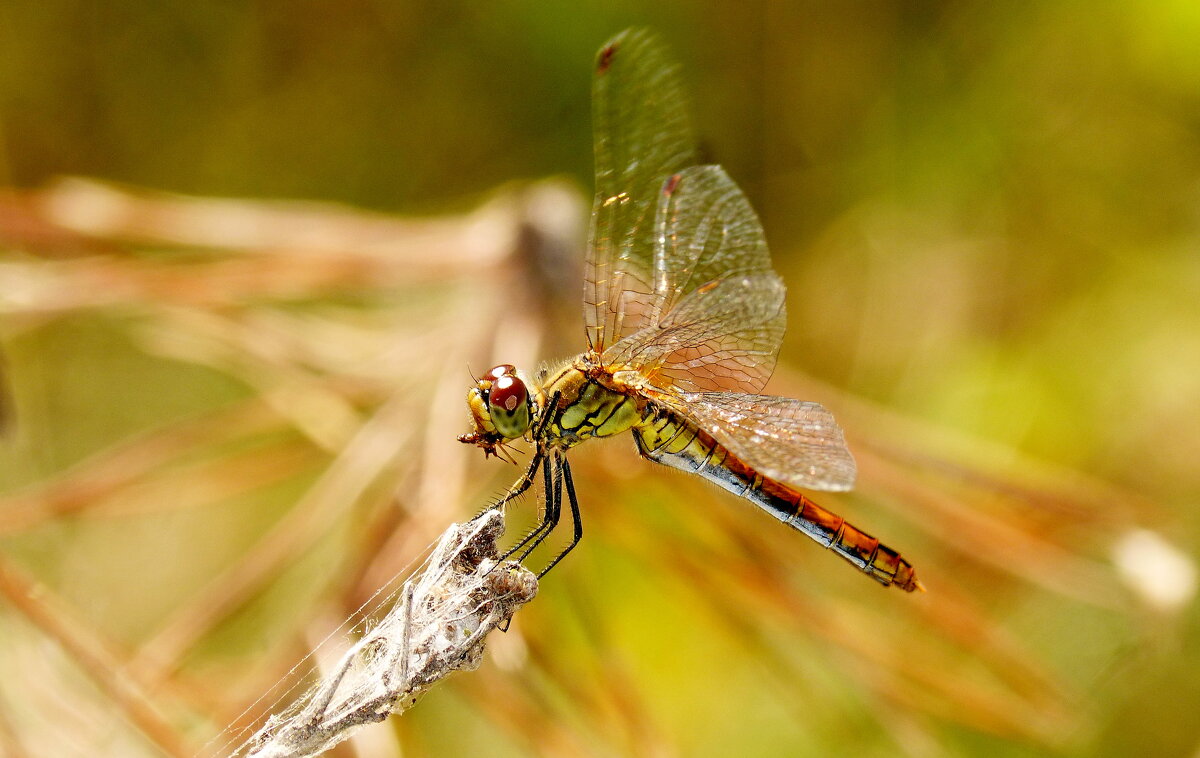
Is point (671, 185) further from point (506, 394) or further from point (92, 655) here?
point (92, 655)

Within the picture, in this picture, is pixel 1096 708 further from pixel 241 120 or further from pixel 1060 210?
pixel 241 120

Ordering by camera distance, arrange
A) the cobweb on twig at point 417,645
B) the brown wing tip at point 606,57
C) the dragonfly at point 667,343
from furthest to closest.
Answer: the brown wing tip at point 606,57
the dragonfly at point 667,343
the cobweb on twig at point 417,645

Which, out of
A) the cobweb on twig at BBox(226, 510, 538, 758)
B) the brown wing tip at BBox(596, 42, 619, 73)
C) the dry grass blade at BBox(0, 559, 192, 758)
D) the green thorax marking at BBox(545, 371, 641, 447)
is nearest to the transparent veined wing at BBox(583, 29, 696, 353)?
the brown wing tip at BBox(596, 42, 619, 73)

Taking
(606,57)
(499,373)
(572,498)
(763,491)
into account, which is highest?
(606,57)

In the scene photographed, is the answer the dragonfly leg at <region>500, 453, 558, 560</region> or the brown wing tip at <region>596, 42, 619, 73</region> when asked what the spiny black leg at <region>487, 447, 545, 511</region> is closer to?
the dragonfly leg at <region>500, 453, 558, 560</region>

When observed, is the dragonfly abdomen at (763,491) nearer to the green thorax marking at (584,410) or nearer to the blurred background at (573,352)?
the green thorax marking at (584,410)

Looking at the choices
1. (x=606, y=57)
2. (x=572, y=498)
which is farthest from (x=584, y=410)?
(x=606, y=57)

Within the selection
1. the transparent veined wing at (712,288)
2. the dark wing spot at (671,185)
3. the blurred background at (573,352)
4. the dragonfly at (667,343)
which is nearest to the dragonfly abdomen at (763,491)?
the dragonfly at (667,343)
